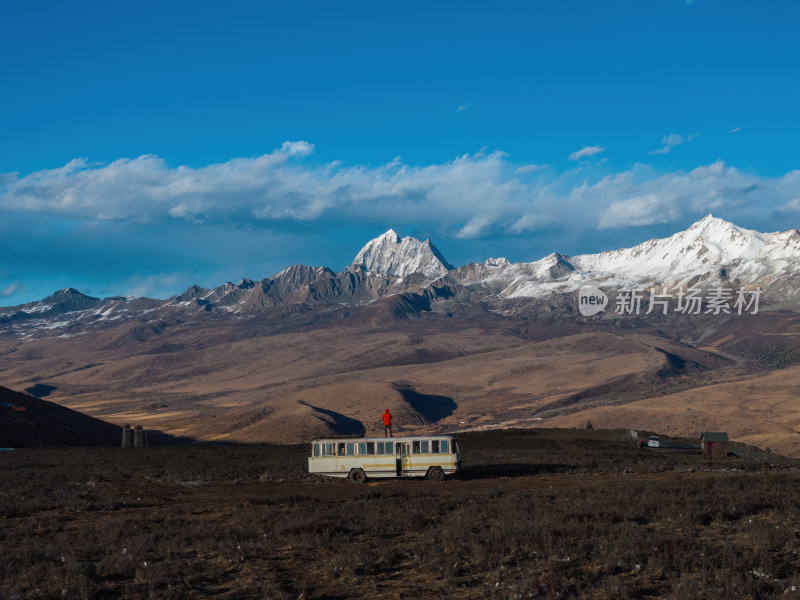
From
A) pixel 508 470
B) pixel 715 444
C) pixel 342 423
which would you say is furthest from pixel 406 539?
pixel 342 423

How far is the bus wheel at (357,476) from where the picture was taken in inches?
1428

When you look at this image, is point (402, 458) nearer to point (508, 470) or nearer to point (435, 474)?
point (435, 474)

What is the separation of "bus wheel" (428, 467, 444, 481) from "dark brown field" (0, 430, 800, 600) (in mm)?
1127

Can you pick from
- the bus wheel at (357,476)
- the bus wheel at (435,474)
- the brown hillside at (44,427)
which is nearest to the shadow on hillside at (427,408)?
the brown hillside at (44,427)

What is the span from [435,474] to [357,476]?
3854mm

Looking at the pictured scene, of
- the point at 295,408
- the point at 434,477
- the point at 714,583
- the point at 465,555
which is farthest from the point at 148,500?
the point at 295,408

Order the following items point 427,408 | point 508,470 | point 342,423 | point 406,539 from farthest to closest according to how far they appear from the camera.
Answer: point 427,408 → point 342,423 → point 508,470 → point 406,539

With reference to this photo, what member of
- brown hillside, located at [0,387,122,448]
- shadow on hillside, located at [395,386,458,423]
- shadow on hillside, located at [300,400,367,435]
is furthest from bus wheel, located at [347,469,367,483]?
shadow on hillside, located at [395,386,458,423]

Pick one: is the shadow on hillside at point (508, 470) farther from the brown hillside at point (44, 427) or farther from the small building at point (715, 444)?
the brown hillside at point (44, 427)

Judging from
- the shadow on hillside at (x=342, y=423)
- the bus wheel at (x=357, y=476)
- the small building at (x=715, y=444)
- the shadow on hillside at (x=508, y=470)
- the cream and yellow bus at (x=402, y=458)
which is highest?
the cream and yellow bus at (x=402, y=458)

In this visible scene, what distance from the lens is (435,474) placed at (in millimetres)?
36188

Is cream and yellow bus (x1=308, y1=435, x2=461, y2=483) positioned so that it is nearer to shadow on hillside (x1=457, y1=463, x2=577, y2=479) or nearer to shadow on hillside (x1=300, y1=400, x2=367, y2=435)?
shadow on hillside (x1=457, y1=463, x2=577, y2=479)

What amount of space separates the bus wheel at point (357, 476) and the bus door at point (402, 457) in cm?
171

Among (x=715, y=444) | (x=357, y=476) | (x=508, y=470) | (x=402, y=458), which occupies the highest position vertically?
(x=402, y=458)
